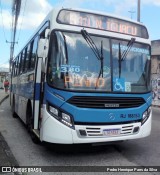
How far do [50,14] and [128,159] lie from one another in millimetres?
3557

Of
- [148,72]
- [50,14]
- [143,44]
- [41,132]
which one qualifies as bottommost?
[41,132]

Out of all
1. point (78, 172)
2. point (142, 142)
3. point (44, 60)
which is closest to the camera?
point (78, 172)

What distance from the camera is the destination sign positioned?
7.10 metres

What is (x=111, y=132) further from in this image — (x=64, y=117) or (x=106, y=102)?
(x=64, y=117)

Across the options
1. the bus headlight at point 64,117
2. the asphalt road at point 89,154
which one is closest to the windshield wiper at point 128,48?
the bus headlight at point 64,117

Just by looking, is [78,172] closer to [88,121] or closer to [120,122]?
[88,121]

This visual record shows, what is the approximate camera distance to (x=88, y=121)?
665cm

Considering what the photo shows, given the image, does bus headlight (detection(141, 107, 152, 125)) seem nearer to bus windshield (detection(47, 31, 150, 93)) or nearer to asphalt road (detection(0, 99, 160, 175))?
bus windshield (detection(47, 31, 150, 93))

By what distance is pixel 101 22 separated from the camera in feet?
24.4

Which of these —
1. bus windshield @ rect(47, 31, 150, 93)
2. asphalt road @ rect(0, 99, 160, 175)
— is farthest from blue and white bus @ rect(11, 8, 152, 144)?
asphalt road @ rect(0, 99, 160, 175)

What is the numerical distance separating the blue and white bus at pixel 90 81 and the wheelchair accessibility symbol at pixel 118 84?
0.02m

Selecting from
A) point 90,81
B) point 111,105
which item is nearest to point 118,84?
point 111,105

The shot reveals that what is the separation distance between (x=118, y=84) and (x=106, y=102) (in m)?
0.51

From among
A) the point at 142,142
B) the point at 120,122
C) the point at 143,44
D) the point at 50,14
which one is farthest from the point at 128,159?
the point at 50,14
